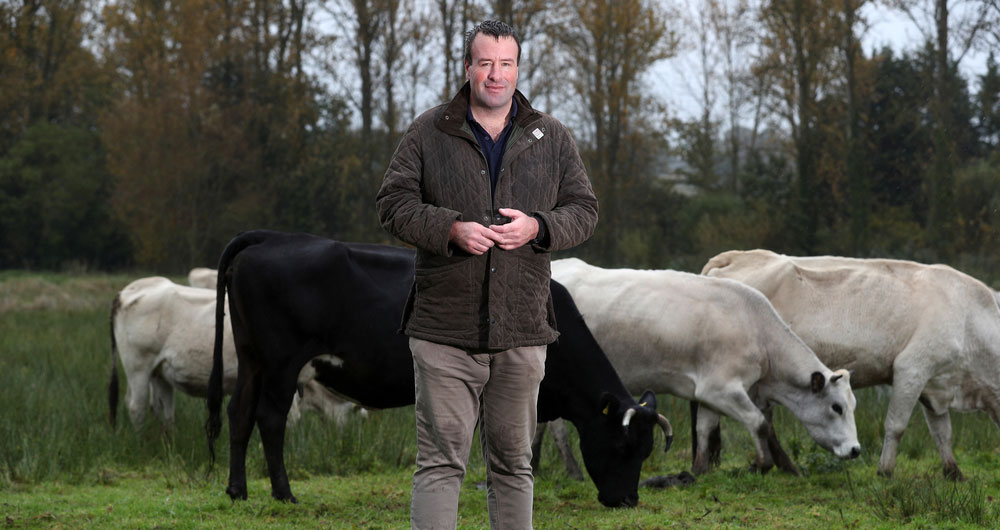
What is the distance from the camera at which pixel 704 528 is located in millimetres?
5816

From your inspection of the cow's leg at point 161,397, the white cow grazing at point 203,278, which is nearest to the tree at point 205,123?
the white cow grazing at point 203,278

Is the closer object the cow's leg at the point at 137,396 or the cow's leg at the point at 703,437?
the cow's leg at the point at 703,437

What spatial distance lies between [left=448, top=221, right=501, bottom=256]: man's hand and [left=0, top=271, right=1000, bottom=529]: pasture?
276 centimetres

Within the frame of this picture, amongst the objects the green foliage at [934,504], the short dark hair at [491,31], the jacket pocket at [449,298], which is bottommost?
the green foliage at [934,504]

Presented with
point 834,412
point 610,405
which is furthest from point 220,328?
point 834,412

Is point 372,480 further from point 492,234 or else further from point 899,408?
point 492,234

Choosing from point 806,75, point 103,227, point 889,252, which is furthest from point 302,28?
point 889,252

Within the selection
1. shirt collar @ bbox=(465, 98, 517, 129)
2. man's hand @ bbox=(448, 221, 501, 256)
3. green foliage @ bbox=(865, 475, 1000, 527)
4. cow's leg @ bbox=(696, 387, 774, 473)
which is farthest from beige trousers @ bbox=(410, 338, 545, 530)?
cow's leg @ bbox=(696, 387, 774, 473)

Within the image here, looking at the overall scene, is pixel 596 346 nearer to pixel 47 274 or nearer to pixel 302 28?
pixel 302 28

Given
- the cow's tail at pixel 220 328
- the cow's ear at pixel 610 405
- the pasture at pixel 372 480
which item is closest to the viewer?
the pasture at pixel 372 480

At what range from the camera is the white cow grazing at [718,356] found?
763cm

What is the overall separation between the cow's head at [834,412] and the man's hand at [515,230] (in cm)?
455

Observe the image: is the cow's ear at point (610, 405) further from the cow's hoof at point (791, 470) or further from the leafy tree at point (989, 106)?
the leafy tree at point (989, 106)

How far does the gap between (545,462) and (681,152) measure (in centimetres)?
3624
